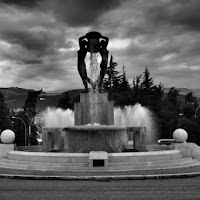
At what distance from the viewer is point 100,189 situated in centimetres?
1042

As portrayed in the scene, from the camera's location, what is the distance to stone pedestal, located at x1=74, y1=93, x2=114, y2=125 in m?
22.4

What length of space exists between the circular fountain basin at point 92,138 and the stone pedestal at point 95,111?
13.1 feet

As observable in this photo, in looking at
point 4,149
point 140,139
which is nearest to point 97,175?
point 140,139

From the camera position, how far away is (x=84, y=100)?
74.4 feet

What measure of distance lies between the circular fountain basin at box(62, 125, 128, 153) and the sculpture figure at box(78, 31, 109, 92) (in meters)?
5.69

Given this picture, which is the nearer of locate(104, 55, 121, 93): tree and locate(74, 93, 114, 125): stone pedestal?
locate(74, 93, 114, 125): stone pedestal

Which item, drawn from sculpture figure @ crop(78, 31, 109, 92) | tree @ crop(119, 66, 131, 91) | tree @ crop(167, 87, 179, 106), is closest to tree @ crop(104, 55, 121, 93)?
tree @ crop(119, 66, 131, 91)

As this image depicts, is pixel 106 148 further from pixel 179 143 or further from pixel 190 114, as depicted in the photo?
pixel 190 114

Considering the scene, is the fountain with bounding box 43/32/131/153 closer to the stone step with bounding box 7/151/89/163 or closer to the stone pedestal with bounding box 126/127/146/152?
the stone pedestal with bounding box 126/127/146/152

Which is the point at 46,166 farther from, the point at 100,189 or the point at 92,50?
the point at 92,50

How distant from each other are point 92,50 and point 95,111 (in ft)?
13.9

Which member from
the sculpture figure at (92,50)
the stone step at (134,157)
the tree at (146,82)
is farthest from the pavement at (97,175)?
the tree at (146,82)

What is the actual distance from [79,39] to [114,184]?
1377cm

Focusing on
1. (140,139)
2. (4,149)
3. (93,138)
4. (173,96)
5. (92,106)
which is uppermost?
(173,96)
